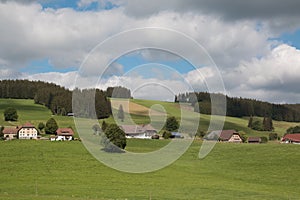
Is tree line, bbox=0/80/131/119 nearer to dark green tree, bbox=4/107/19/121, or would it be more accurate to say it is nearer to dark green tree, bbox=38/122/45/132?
dark green tree, bbox=4/107/19/121

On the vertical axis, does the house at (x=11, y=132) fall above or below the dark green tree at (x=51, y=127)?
below

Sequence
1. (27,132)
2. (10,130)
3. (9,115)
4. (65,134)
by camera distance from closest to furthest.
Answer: (65,134) → (10,130) → (27,132) → (9,115)

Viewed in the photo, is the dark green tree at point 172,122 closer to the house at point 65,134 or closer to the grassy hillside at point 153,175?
the grassy hillside at point 153,175

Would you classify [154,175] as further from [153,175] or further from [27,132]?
[27,132]

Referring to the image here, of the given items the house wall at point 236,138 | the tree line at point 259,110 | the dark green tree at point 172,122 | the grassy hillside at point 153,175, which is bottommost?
the grassy hillside at point 153,175

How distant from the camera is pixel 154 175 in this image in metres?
51.4

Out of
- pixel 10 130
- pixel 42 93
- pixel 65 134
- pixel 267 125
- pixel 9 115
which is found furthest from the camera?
pixel 42 93

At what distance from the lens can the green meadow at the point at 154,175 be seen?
1430 inches

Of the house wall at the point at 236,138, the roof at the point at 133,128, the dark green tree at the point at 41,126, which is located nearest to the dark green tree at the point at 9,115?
the dark green tree at the point at 41,126

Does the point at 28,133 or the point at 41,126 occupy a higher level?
the point at 41,126

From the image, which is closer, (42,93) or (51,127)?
(51,127)

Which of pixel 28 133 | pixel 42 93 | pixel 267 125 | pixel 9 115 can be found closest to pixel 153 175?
pixel 28 133

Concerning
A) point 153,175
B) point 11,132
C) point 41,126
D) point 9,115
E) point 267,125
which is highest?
point 9,115

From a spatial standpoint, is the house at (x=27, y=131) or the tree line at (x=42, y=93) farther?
the tree line at (x=42, y=93)
